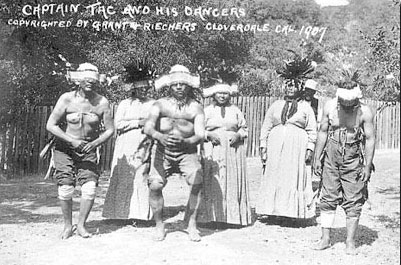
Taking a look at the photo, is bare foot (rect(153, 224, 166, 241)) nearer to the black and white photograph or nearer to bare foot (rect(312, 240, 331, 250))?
the black and white photograph

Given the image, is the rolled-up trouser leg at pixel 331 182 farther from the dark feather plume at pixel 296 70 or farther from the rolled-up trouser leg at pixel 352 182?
the dark feather plume at pixel 296 70

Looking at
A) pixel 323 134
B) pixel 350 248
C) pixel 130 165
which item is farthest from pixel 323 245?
pixel 130 165

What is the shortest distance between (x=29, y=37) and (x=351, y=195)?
7.19 metres

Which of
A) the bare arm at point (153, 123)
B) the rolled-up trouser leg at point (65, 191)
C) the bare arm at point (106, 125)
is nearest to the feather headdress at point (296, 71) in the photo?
the bare arm at point (153, 123)

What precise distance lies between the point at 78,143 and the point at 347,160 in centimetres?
279

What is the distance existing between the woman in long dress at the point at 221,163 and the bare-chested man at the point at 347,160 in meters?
1.27

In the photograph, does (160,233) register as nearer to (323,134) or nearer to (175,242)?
(175,242)

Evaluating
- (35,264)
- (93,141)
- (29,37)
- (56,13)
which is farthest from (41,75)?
(35,264)

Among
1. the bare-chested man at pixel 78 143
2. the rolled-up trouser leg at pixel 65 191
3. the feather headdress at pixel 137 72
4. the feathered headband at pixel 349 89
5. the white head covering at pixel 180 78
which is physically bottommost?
the rolled-up trouser leg at pixel 65 191

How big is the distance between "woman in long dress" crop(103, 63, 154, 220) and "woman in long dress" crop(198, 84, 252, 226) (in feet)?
2.44

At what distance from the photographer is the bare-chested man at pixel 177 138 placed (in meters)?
6.14

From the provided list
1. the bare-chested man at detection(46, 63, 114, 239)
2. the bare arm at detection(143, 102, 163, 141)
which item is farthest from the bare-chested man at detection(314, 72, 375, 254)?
the bare-chested man at detection(46, 63, 114, 239)

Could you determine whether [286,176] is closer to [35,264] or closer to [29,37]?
[35,264]

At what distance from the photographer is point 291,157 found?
714 centimetres
